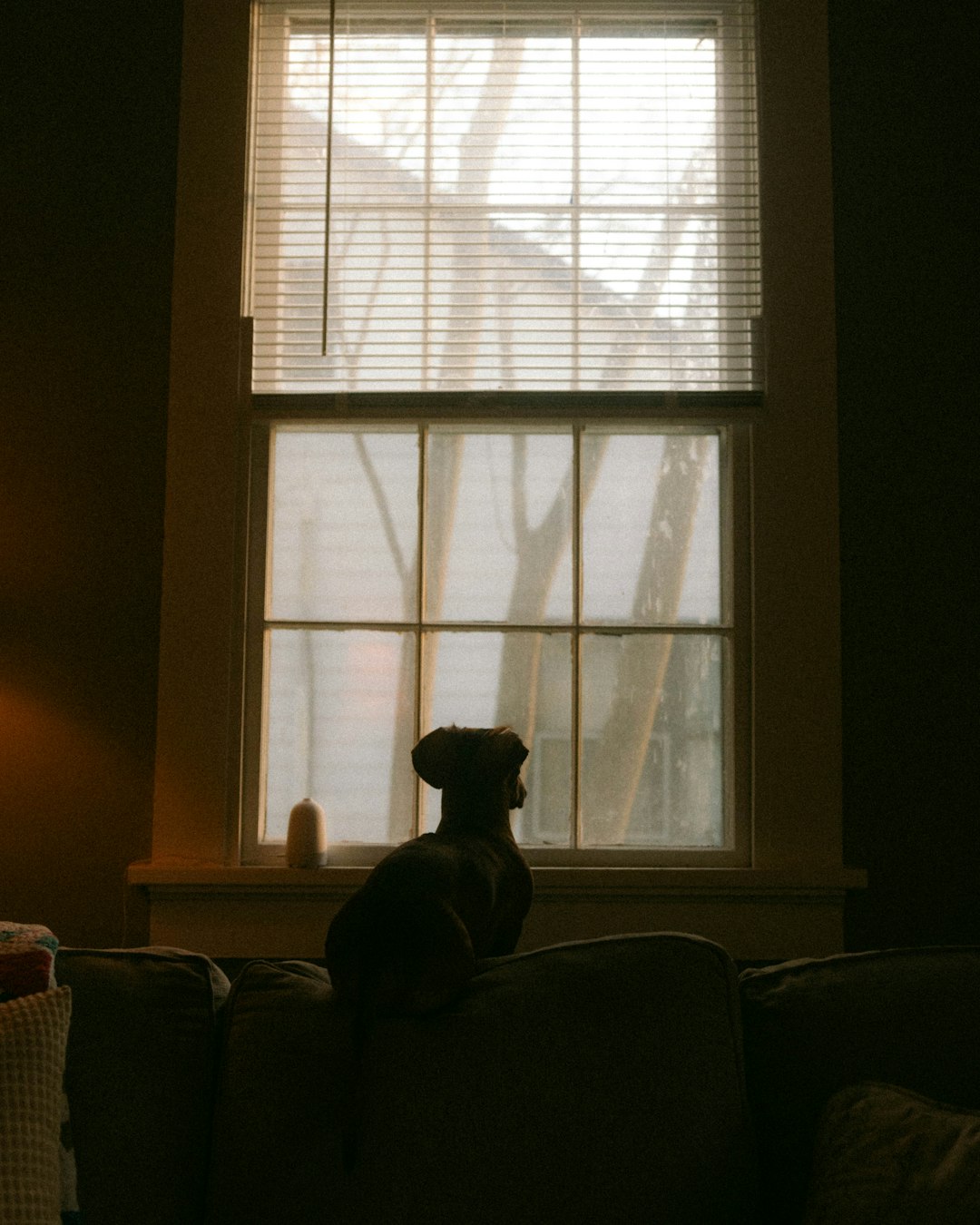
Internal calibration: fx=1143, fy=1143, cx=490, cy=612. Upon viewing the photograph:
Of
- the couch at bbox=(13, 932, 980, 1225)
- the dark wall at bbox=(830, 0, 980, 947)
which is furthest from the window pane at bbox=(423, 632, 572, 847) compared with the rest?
the couch at bbox=(13, 932, 980, 1225)

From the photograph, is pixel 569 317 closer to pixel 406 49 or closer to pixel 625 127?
pixel 625 127

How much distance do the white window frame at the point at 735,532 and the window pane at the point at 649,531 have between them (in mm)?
86

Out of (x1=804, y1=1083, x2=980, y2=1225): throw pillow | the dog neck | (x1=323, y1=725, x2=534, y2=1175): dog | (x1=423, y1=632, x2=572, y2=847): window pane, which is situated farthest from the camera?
(x1=423, y1=632, x2=572, y2=847): window pane

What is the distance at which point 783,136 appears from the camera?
8.18ft

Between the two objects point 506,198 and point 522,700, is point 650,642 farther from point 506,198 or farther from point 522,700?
point 506,198

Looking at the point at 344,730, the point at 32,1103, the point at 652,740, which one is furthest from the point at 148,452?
the point at 32,1103

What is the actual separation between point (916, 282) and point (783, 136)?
43 cm

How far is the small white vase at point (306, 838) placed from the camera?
2.30 m

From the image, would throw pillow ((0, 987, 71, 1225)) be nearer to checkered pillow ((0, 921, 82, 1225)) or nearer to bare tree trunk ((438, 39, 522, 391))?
checkered pillow ((0, 921, 82, 1225))

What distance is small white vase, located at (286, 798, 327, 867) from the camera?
2303mm

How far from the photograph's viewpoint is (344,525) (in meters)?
2.46

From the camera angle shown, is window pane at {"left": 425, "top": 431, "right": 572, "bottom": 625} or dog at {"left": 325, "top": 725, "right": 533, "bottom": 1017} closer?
dog at {"left": 325, "top": 725, "right": 533, "bottom": 1017}

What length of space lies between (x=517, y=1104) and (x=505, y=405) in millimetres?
1527

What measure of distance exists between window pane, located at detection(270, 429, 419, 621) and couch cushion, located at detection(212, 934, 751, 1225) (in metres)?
1.13
